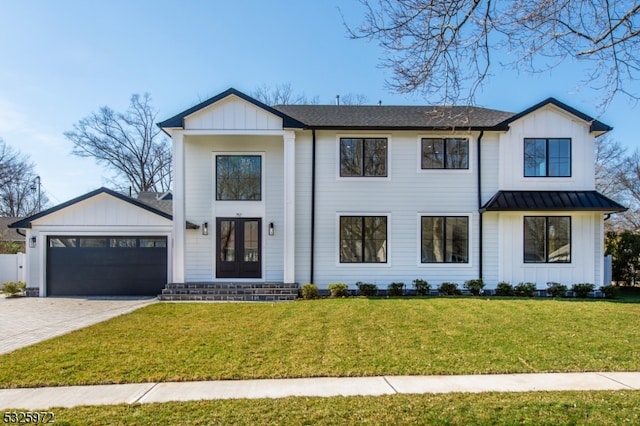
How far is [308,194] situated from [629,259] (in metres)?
13.5

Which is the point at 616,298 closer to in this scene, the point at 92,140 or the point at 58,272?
the point at 58,272

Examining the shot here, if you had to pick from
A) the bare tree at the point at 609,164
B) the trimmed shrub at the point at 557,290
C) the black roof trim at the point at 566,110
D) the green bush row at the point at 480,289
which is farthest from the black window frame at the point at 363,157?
the bare tree at the point at 609,164

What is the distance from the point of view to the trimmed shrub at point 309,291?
1196 centimetres

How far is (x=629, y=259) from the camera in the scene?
1509 centimetres

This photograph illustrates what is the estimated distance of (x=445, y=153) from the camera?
43.7 feet

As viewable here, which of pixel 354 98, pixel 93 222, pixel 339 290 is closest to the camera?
pixel 339 290

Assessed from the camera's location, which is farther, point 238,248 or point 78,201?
point 238,248

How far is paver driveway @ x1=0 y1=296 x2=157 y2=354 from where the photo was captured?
7.58 m

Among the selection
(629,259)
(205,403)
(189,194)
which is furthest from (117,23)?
(629,259)

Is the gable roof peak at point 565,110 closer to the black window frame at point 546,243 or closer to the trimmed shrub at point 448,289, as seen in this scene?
the black window frame at point 546,243

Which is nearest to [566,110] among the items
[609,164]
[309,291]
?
[309,291]

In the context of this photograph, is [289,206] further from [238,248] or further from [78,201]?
[78,201]

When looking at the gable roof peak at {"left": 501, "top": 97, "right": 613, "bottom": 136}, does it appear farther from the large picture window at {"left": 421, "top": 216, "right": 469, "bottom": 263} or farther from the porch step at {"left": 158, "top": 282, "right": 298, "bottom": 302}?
the porch step at {"left": 158, "top": 282, "right": 298, "bottom": 302}

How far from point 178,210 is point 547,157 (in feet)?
43.1
